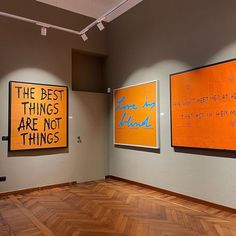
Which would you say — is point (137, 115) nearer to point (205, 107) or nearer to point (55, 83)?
point (205, 107)

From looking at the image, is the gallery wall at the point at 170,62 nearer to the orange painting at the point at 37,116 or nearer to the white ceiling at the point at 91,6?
the white ceiling at the point at 91,6

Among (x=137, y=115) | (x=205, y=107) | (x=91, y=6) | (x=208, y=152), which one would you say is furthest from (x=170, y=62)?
(x=91, y=6)

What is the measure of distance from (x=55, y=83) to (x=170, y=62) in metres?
2.35

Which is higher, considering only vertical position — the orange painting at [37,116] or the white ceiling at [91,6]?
the white ceiling at [91,6]

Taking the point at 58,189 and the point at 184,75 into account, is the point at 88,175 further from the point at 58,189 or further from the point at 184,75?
the point at 184,75

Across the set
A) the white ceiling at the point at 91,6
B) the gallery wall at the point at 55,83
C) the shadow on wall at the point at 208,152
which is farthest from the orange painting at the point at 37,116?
the shadow on wall at the point at 208,152

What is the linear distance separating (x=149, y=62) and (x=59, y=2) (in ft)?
7.62

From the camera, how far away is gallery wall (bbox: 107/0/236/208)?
3463mm

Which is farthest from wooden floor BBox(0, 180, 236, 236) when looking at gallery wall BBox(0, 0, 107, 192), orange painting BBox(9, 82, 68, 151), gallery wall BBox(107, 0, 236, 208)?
orange painting BBox(9, 82, 68, 151)

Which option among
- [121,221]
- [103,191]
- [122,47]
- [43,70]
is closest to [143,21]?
[122,47]

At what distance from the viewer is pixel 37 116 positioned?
467cm

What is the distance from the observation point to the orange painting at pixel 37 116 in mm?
4434

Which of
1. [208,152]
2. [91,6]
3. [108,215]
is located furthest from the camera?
[91,6]

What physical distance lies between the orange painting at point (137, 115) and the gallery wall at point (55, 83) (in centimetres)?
48
